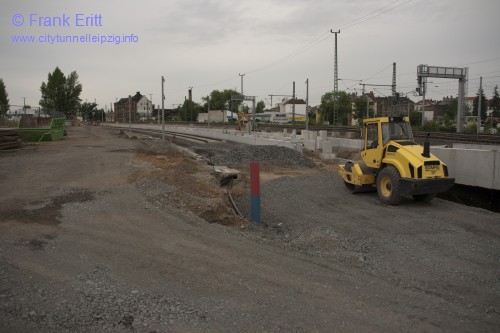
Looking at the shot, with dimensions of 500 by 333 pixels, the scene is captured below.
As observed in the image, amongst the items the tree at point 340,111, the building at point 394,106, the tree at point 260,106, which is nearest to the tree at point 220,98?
the tree at point 260,106

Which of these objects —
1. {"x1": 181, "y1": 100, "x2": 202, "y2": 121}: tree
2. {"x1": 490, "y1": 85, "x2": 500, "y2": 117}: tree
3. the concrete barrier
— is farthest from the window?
{"x1": 490, "y1": 85, "x2": 500, "y2": 117}: tree

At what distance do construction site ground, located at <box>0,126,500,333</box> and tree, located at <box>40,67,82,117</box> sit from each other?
7660cm

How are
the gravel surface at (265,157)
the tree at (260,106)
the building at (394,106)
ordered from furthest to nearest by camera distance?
the tree at (260,106) < the gravel surface at (265,157) < the building at (394,106)

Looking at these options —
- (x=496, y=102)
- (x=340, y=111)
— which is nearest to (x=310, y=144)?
(x=340, y=111)

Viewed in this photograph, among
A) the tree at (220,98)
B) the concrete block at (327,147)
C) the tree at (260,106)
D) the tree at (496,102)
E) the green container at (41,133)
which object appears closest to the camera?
the concrete block at (327,147)

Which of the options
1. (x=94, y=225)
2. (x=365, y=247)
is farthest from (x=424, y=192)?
(x=94, y=225)

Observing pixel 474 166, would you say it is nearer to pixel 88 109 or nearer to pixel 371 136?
pixel 371 136

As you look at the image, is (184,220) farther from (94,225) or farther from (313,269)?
(313,269)

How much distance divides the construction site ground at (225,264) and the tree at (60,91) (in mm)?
76605

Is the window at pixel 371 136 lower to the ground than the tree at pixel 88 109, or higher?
lower

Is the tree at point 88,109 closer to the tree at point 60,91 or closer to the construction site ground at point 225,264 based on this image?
the tree at point 60,91

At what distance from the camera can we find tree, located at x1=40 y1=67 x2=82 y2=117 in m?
79.6

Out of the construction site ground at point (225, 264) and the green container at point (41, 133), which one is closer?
the construction site ground at point (225, 264)

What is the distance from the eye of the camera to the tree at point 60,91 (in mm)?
79625
